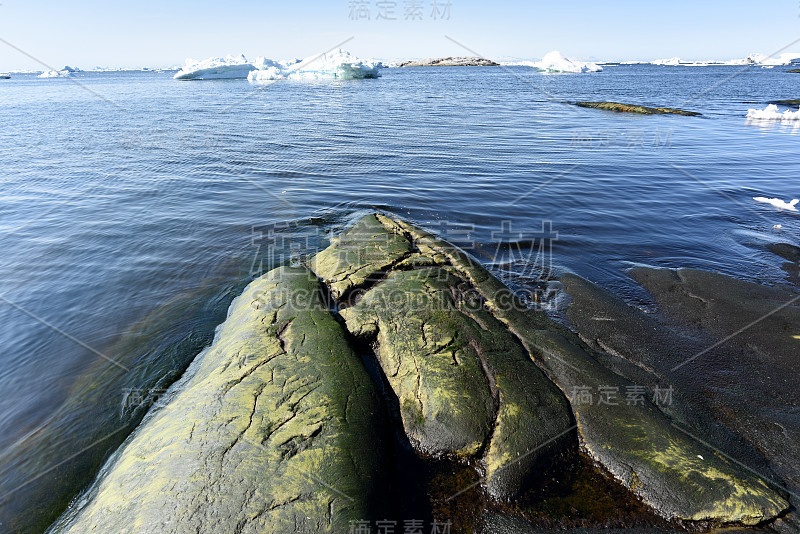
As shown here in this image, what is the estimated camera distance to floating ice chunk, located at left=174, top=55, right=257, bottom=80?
79625 mm

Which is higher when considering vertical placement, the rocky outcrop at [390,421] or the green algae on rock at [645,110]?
the green algae on rock at [645,110]

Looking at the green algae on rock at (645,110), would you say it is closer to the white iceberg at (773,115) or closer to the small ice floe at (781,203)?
the white iceberg at (773,115)

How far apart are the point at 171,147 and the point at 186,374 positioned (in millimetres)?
19750

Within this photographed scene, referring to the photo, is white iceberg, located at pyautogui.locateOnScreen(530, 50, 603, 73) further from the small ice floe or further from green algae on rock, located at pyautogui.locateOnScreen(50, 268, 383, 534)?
green algae on rock, located at pyautogui.locateOnScreen(50, 268, 383, 534)

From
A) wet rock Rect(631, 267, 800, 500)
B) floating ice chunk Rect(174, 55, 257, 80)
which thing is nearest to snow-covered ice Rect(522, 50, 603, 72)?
floating ice chunk Rect(174, 55, 257, 80)

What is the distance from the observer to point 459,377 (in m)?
5.06

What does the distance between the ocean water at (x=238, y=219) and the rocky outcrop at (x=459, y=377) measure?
245 centimetres

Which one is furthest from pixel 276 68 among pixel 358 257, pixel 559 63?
pixel 358 257

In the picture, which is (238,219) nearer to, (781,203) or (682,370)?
(682,370)

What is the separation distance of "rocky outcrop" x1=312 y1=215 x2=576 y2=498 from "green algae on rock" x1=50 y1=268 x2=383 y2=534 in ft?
1.94

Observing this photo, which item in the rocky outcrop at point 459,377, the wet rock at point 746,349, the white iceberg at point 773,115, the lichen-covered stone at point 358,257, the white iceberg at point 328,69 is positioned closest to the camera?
the rocky outcrop at point 459,377

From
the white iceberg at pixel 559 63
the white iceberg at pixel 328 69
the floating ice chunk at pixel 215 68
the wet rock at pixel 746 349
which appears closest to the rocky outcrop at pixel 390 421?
the wet rock at pixel 746 349

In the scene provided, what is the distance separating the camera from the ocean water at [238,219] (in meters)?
6.12

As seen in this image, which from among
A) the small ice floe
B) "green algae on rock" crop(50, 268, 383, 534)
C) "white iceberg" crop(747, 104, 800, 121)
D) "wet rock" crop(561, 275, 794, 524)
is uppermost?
"white iceberg" crop(747, 104, 800, 121)
